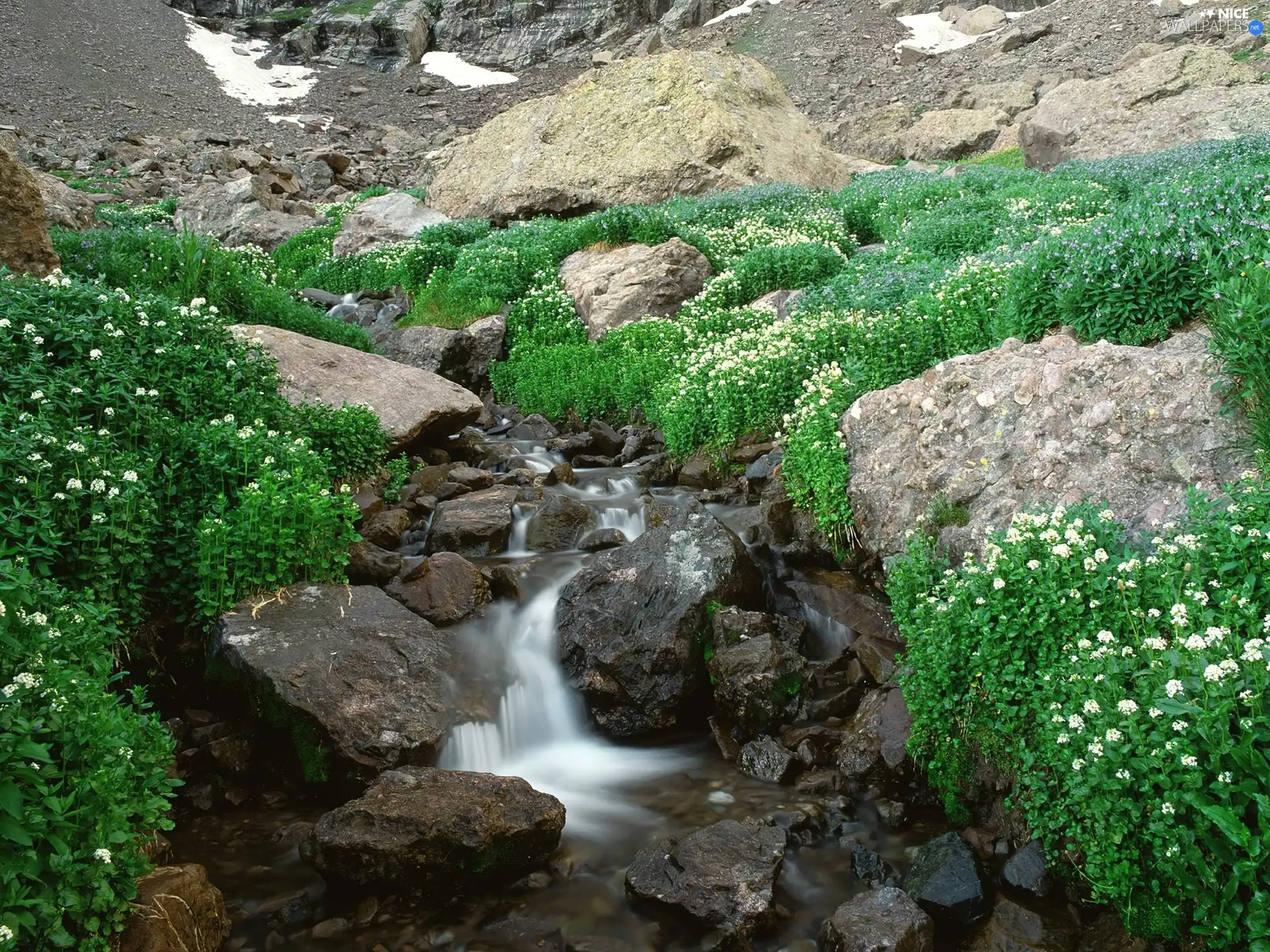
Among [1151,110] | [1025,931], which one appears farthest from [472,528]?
[1151,110]

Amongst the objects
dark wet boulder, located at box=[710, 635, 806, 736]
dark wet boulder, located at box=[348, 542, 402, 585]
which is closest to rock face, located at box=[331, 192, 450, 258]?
dark wet boulder, located at box=[348, 542, 402, 585]

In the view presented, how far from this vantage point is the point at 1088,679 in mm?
4410

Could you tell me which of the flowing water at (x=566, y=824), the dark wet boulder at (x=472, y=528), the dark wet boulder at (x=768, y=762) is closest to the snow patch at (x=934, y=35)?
the dark wet boulder at (x=472, y=528)

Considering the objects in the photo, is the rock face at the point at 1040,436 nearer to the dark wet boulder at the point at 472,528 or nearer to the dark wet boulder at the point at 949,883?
the dark wet boulder at the point at 949,883

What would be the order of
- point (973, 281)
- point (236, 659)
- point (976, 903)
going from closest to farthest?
point (976, 903)
point (236, 659)
point (973, 281)

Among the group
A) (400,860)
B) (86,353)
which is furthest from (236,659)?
(86,353)

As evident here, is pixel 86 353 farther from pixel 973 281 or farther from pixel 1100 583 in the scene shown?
pixel 973 281

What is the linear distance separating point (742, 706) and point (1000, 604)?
2.19 metres

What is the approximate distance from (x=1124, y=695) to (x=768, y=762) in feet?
8.52

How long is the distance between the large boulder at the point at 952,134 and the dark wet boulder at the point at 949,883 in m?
30.6

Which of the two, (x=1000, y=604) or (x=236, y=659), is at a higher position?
(x=1000, y=604)

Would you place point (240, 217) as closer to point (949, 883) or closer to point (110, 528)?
point (110, 528)

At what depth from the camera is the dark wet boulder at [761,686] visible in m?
6.57

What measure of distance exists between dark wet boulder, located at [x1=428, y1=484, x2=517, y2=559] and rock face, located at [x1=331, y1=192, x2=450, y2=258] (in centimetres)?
1276
